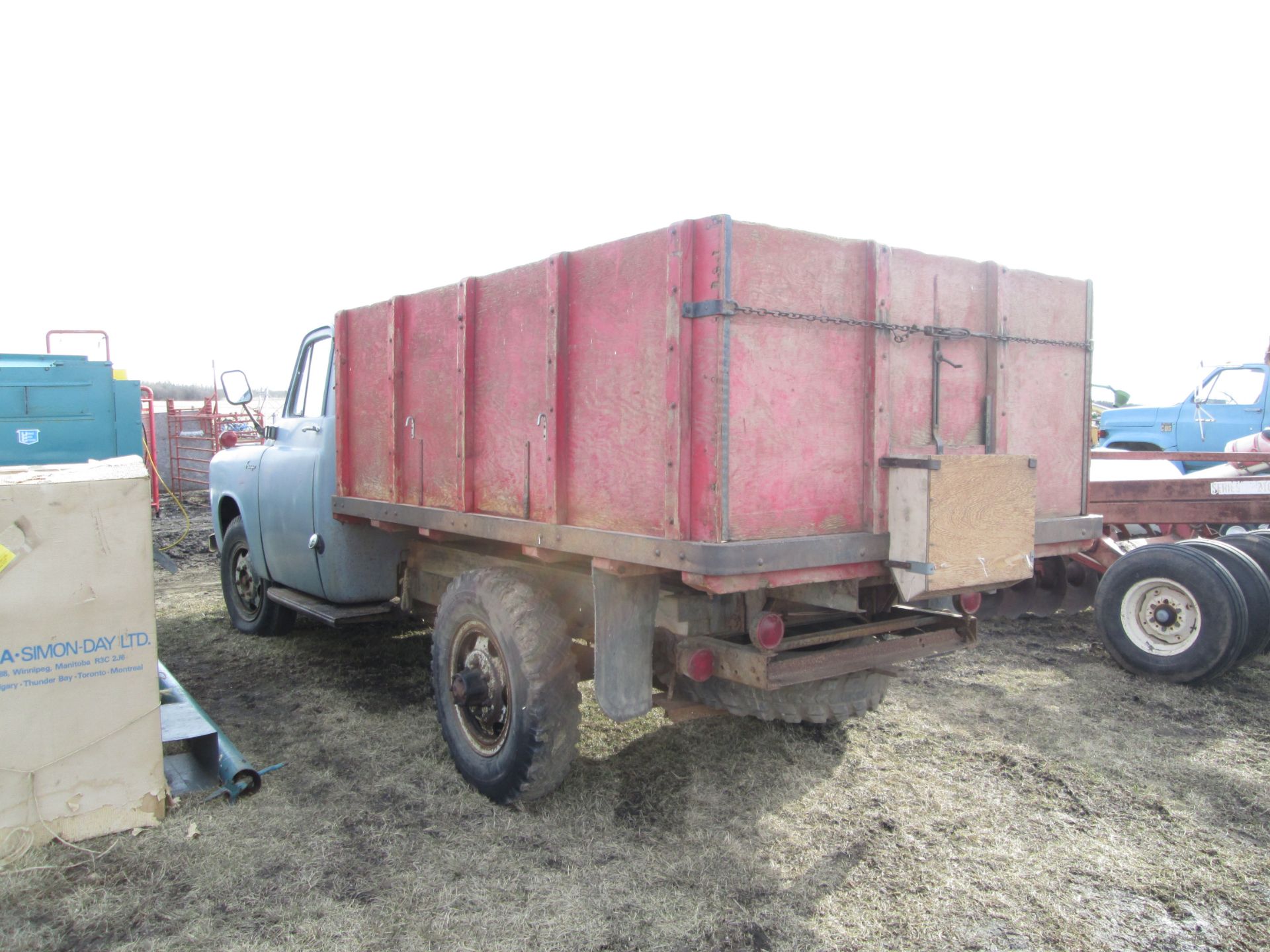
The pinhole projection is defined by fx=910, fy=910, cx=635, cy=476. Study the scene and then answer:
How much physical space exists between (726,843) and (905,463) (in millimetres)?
1653

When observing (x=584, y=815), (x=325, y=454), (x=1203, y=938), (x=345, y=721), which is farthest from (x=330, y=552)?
(x=1203, y=938)

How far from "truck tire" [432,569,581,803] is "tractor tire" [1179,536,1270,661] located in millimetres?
4579

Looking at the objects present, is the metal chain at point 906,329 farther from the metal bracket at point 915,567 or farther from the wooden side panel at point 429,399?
the wooden side panel at point 429,399

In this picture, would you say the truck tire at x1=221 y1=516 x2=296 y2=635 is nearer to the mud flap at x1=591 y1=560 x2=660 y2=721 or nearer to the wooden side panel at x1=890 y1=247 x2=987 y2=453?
the mud flap at x1=591 y1=560 x2=660 y2=721

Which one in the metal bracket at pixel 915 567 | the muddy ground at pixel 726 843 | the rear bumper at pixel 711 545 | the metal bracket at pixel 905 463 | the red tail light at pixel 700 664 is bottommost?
the muddy ground at pixel 726 843

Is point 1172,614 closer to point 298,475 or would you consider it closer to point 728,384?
point 728,384

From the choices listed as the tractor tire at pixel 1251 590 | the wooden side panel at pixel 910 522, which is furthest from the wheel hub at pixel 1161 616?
the wooden side panel at pixel 910 522

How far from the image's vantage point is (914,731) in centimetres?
490

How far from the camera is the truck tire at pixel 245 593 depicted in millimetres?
6898

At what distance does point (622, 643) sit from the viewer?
141 inches

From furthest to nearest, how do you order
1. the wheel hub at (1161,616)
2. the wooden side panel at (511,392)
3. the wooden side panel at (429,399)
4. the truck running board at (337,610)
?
the wheel hub at (1161,616), the truck running board at (337,610), the wooden side panel at (429,399), the wooden side panel at (511,392)

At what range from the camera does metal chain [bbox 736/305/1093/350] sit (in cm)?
326

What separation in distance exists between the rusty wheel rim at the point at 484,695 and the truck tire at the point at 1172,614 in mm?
4373

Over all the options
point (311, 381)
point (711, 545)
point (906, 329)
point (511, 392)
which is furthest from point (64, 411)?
point (906, 329)
